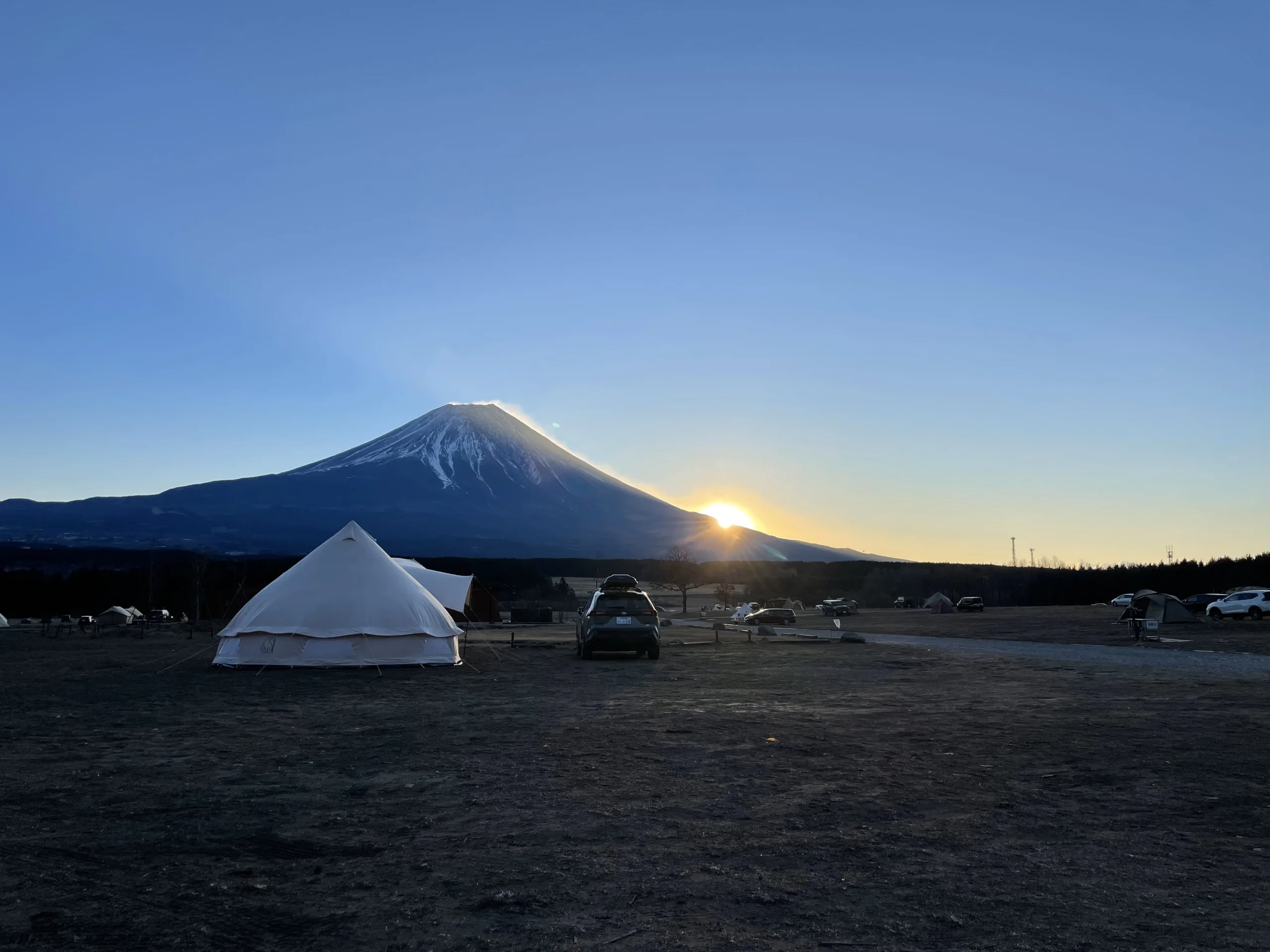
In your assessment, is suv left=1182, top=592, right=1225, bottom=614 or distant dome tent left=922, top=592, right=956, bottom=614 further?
distant dome tent left=922, top=592, right=956, bottom=614

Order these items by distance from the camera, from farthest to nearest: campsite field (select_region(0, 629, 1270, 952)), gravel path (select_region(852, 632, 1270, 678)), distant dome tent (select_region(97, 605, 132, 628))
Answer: distant dome tent (select_region(97, 605, 132, 628)) < gravel path (select_region(852, 632, 1270, 678)) < campsite field (select_region(0, 629, 1270, 952))

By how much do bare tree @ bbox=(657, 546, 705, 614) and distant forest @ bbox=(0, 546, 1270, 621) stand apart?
1.71ft

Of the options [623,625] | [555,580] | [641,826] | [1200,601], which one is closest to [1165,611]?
[1200,601]

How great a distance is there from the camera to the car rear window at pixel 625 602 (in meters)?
22.8

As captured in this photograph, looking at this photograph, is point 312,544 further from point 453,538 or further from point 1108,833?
point 1108,833

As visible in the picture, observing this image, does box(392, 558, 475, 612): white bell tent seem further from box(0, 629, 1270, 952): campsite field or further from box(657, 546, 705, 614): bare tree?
box(657, 546, 705, 614): bare tree

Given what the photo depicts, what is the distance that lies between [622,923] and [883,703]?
32.6ft

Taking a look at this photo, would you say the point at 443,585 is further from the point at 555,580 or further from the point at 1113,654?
the point at 555,580

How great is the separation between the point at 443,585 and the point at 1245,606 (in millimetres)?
36578

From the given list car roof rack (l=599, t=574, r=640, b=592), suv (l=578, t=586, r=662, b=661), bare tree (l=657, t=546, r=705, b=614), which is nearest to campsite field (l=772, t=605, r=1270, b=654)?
car roof rack (l=599, t=574, r=640, b=592)

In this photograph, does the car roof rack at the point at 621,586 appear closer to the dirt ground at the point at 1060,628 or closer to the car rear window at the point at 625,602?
the car rear window at the point at 625,602

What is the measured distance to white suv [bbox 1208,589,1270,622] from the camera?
43875 mm

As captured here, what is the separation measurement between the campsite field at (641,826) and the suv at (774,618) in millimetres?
40160

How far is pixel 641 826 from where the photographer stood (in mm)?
6328
